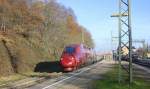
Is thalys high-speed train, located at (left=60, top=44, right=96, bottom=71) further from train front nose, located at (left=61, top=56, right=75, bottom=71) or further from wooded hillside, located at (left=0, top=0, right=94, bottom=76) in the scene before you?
wooded hillside, located at (left=0, top=0, right=94, bottom=76)

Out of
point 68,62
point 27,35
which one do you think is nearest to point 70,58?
point 68,62

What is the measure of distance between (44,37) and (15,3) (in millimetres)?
12113

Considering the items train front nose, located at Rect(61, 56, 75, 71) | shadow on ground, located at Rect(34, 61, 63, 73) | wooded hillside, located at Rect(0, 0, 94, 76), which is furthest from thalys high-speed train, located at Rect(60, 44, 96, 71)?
wooded hillside, located at Rect(0, 0, 94, 76)

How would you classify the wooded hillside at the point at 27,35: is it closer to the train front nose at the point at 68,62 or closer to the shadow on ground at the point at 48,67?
the shadow on ground at the point at 48,67

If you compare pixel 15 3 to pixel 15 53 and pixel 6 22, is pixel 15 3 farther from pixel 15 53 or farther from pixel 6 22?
pixel 15 53

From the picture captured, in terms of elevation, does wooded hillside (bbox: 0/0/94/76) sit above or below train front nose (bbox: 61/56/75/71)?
above

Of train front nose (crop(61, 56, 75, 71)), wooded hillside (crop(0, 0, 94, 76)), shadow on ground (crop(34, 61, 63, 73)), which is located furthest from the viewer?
shadow on ground (crop(34, 61, 63, 73))

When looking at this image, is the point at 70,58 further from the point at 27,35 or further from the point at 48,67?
the point at 27,35

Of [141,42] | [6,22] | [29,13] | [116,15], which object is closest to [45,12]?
[29,13]

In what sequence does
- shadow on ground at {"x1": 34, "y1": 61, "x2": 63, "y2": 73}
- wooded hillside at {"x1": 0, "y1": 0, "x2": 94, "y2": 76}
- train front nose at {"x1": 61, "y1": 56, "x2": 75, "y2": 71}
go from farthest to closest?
shadow on ground at {"x1": 34, "y1": 61, "x2": 63, "y2": 73} < train front nose at {"x1": 61, "y1": 56, "x2": 75, "y2": 71} < wooded hillside at {"x1": 0, "y1": 0, "x2": 94, "y2": 76}

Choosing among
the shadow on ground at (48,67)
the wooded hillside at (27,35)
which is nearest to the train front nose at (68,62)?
the shadow on ground at (48,67)

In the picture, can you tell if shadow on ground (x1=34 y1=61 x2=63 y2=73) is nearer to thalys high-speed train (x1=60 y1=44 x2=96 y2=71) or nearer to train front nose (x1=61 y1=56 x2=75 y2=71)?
thalys high-speed train (x1=60 y1=44 x2=96 y2=71)

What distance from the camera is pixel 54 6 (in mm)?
85625

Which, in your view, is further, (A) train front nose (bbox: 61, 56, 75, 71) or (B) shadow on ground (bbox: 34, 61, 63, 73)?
(B) shadow on ground (bbox: 34, 61, 63, 73)
